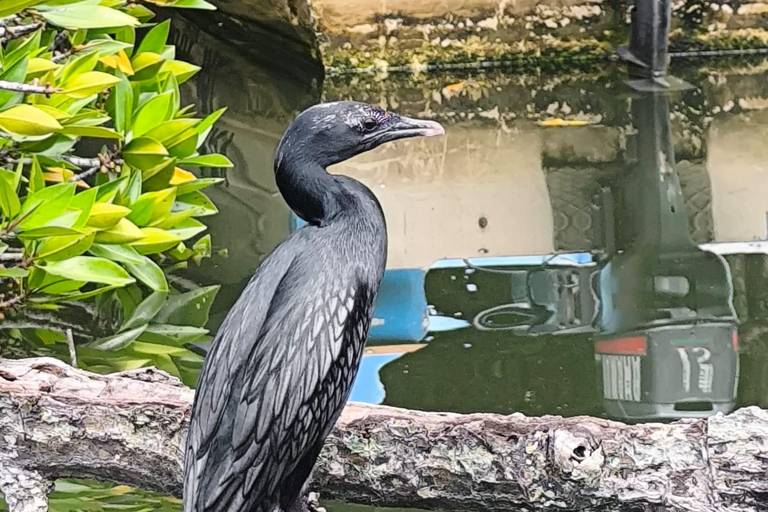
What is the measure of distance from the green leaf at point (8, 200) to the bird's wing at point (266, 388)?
0.82 meters

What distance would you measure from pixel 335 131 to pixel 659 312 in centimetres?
155

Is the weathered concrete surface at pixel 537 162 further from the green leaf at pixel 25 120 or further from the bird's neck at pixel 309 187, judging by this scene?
the bird's neck at pixel 309 187

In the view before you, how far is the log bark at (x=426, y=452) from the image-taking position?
5.12 ft

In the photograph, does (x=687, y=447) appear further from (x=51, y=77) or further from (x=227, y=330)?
(x=51, y=77)

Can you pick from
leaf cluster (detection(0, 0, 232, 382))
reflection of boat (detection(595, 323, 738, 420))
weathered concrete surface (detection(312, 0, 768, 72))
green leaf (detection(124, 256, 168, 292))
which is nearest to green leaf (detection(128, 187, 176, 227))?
leaf cluster (detection(0, 0, 232, 382))

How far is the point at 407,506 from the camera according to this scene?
174cm

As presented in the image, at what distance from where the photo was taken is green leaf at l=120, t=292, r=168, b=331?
3.00m

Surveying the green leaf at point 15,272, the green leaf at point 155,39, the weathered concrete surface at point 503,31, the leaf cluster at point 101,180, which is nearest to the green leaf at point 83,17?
the leaf cluster at point 101,180

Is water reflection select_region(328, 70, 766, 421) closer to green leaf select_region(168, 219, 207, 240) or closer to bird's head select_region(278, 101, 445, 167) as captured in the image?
green leaf select_region(168, 219, 207, 240)

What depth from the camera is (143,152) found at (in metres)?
2.82

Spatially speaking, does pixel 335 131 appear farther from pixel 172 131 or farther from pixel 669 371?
pixel 669 371

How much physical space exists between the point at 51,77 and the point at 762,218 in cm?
242

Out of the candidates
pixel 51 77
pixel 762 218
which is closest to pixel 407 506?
pixel 51 77

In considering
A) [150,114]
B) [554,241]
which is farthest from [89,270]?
[554,241]
